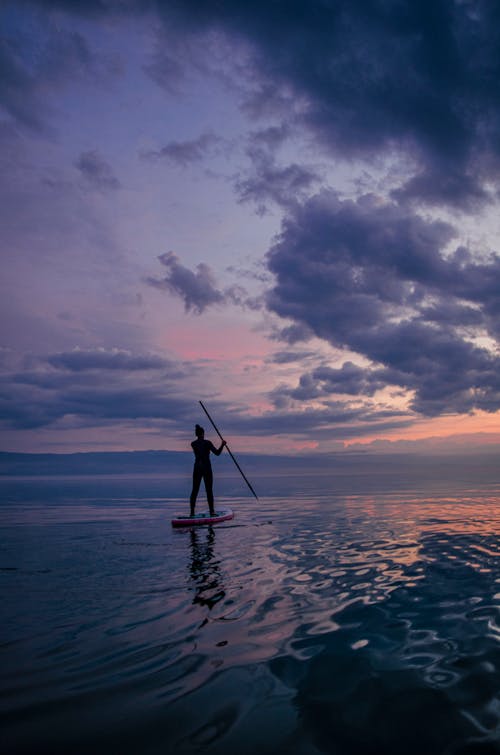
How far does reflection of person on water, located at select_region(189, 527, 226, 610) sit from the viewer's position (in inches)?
321

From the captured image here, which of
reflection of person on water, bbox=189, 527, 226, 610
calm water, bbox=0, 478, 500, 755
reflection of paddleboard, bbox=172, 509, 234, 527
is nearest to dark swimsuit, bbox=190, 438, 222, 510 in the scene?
reflection of paddleboard, bbox=172, 509, 234, 527

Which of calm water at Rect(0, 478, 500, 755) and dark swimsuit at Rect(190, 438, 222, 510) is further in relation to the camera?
dark swimsuit at Rect(190, 438, 222, 510)

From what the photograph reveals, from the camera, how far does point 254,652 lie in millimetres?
5578

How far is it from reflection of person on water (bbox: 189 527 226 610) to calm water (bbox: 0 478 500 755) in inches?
2.7

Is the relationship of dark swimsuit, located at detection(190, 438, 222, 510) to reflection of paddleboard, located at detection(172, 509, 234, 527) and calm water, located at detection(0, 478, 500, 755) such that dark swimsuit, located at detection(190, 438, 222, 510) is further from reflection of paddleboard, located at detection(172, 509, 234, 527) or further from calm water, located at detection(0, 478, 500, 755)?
calm water, located at detection(0, 478, 500, 755)

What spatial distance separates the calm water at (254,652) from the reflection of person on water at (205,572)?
70 mm

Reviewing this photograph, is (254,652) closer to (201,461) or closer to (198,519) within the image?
(198,519)

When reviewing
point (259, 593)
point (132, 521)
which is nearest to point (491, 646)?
point (259, 593)

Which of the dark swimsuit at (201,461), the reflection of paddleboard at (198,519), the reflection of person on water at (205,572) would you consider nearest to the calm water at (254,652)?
the reflection of person on water at (205,572)

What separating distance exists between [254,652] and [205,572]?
199 inches

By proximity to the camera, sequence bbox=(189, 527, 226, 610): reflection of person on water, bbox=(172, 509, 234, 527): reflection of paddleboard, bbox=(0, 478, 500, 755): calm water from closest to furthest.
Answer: bbox=(0, 478, 500, 755): calm water < bbox=(189, 527, 226, 610): reflection of person on water < bbox=(172, 509, 234, 527): reflection of paddleboard

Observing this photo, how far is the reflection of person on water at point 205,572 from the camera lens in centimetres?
815

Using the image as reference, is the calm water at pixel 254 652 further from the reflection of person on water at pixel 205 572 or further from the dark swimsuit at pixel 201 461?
the dark swimsuit at pixel 201 461

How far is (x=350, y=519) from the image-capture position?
20250 millimetres
